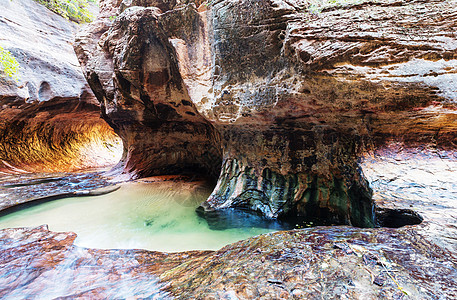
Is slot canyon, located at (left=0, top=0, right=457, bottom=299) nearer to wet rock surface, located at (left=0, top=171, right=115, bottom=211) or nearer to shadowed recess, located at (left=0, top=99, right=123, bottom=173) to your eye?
wet rock surface, located at (left=0, top=171, right=115, bottom=211)

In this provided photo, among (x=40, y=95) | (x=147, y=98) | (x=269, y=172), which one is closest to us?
(x=269, y=172)

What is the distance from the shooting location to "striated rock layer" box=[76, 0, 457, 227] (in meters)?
2.49

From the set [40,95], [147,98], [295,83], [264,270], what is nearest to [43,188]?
[147,98]

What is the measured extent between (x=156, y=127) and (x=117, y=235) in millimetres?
4758

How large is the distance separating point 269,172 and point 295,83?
2.03 meters

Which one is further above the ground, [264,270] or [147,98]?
[147,98]

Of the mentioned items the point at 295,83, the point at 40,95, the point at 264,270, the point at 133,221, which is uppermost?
the point at 40,95

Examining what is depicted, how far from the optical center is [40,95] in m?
8.04

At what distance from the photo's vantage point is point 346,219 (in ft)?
11.8

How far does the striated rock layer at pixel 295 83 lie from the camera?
2494mm

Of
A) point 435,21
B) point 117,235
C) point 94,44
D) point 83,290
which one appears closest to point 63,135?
point 94,44

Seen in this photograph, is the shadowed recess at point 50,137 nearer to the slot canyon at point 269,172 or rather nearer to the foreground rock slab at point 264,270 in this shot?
the slot canyon at point 269,172

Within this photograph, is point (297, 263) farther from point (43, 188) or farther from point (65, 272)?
point (43, 188)

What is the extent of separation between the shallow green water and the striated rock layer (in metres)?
0.95
